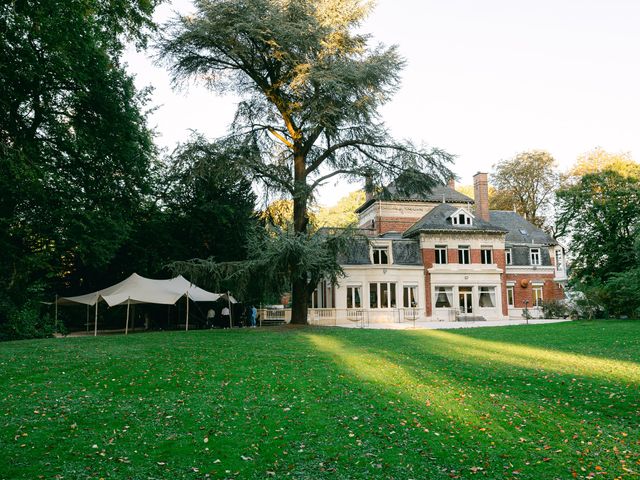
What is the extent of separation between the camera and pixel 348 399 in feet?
25.7

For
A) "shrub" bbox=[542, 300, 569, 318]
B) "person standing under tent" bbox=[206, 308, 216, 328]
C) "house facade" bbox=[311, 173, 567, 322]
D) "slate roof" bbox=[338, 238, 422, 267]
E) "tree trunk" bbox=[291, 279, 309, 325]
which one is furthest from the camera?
"slate roof" bbox=[338, 238, 422, 267]

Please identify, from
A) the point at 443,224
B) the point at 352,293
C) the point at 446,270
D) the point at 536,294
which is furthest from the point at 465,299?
the point at 352,293

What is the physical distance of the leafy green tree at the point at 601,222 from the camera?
3456 cm

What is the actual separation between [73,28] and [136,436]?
558 inches

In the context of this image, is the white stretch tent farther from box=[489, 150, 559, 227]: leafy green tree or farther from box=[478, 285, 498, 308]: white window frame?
box=[489, 150, 559, 227]: leafy green tree

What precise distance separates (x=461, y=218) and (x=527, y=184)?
17135mm

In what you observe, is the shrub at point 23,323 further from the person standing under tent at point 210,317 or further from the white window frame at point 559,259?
the white window frame at point 559,259

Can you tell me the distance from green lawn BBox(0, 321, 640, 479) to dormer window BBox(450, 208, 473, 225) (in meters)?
25.0

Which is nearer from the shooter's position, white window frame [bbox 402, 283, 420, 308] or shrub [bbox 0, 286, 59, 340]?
shrub [bbox 0, 286, 59, 340]

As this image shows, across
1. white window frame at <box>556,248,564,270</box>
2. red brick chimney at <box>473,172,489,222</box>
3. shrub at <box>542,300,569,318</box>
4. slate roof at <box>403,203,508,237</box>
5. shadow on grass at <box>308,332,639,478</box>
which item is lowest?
shadow on grass at <box>308,332,639,478</box>

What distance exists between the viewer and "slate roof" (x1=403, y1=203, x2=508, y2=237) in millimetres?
36438

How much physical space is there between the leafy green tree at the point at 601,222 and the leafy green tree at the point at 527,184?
41.6 feet

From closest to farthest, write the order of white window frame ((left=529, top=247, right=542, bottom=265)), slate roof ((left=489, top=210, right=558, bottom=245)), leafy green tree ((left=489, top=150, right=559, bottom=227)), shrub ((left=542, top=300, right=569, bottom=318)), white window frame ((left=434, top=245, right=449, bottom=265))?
shrub ((left=542, top=300, right=569, bottom=318)), white window frame ((left=434, top=245, right=449, bottom=265)), white window frame ((left=529, top=247, right=542, bottom=265)), slate roof ((left=489, top=210, right=558, bottom=245)), leafy green tree ((left=489, top=150, right=559, bottom=227))

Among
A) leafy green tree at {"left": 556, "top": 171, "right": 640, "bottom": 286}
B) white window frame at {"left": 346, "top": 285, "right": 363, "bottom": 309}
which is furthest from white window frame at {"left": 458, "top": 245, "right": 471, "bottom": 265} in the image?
white window frame at {"left": 346, "top": 285, "right": 363, "bottom": 309}
